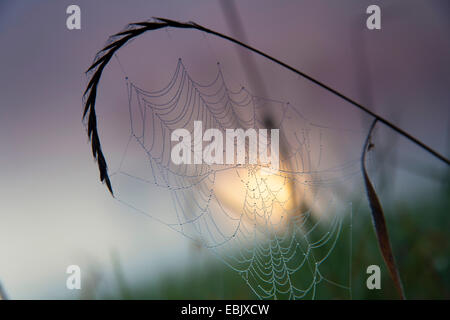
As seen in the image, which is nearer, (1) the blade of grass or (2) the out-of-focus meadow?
(1) the blade of grass

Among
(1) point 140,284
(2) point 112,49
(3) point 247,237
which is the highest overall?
(2) point 112,49

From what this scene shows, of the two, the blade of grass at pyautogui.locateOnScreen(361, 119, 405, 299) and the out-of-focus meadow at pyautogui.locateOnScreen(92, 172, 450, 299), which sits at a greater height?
the blade of grass at pyautogui.locateOnScreen(361, 119, 405, 299)

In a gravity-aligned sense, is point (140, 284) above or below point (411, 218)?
below

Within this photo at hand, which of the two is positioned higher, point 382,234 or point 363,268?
point 382,234

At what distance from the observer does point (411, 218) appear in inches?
55.4

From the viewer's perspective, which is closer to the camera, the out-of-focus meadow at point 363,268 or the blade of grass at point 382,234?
the blade of grass at point 382,234

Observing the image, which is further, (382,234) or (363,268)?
(363,268)

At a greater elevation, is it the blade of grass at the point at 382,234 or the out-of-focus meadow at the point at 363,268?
the blade of grass at the point at 382,234
